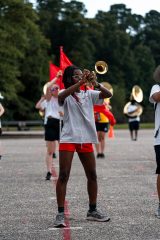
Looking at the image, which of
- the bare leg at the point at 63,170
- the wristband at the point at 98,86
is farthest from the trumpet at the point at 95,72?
the bare leg at the point at 63,170

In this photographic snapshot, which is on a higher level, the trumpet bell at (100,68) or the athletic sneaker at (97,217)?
the trumpet bell at (100,68)

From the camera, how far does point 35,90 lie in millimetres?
69250

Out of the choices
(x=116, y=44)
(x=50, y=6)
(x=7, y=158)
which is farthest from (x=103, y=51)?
(x=7, y=158)

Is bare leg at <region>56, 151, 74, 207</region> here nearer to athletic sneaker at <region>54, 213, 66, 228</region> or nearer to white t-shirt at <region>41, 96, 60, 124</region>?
athletic sneaker at <region>54, 213, 66, 228</region>

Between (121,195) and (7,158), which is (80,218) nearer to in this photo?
(121,195)

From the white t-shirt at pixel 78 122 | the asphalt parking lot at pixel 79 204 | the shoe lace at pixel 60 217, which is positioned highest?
the white t-shirt at pixel 78 122

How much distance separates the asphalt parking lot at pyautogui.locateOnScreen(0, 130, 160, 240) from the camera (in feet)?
22.8

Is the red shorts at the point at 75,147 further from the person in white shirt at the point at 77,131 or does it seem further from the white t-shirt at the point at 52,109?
the white t-shirt at the point at 52,109

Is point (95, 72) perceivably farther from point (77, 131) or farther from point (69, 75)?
point (77, 131)

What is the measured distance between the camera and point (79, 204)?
29.4ft

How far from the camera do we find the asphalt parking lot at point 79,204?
6.96 m

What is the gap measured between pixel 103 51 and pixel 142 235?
9390 centimetres

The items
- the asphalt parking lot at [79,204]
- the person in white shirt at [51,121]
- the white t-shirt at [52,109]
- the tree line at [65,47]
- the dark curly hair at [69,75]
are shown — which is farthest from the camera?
the tree line at [65,47]

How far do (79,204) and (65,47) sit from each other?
75258 millimetres
